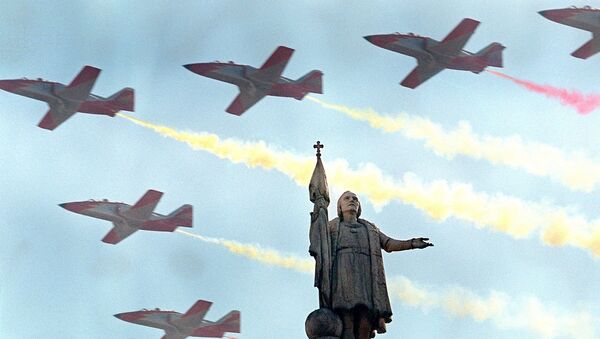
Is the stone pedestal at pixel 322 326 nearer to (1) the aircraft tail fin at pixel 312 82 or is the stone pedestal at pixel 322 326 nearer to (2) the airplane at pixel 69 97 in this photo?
(1) the aircraft tail fin at pixel 312 82

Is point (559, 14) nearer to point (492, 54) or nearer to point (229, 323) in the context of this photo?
point (492, 54)

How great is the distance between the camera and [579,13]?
91.5 m

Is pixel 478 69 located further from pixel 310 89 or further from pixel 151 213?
pixel 151 213

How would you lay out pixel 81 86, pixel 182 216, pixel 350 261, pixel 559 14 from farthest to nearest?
pixel 182 216, pixel 81 86, pixel 559 14, pixel 350 261

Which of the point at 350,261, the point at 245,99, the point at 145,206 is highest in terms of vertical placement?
the point at 245,99

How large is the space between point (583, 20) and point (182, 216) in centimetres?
3511

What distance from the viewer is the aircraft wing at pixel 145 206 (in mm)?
108000

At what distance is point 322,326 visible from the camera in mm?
45375

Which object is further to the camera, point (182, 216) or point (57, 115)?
point (182, 216)

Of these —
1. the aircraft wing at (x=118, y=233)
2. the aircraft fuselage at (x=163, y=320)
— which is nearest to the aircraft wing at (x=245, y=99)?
the aircraft wing at (x=118, y=233)

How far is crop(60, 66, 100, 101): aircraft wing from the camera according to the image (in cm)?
10306

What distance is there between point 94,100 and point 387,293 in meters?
60.8

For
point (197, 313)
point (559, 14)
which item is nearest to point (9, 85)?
point (197, 313)

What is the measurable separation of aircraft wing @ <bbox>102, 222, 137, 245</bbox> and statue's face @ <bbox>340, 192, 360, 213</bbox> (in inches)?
2399
